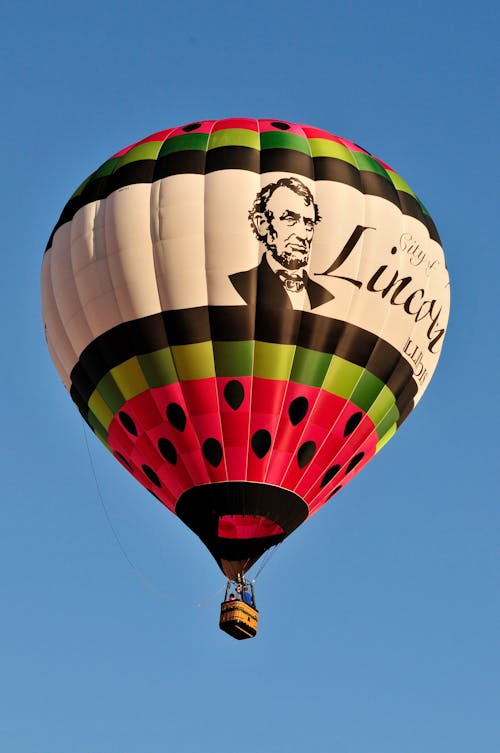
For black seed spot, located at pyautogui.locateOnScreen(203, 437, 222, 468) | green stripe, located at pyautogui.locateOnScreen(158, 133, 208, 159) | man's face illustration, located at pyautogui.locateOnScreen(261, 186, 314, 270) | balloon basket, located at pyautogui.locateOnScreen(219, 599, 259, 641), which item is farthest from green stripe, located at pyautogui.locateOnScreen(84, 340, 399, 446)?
balloon basket, located at pyautogui.locateOnScreen(219, 599, 259, 641)

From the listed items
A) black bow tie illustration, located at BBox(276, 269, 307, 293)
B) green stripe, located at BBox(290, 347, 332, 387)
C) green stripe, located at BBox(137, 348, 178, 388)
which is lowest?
green stripe, located at BBox(137, 348, 178, 388)

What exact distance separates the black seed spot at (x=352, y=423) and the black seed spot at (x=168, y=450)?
205cm

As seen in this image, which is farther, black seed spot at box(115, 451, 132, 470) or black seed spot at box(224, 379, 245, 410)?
black seed spot at box(115, 451, 132, 470)

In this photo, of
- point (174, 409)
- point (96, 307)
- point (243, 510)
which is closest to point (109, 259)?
point (96, 307)

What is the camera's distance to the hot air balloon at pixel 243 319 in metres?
21.5

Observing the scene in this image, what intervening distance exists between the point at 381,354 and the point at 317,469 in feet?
5.21

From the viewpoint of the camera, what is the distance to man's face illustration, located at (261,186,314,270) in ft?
70.7

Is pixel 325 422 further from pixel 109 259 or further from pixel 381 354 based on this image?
pixel 109 259

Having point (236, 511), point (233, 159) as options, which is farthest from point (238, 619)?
point (233, 159)

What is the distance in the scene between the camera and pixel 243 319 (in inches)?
845

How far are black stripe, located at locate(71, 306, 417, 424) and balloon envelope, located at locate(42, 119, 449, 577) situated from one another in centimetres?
2

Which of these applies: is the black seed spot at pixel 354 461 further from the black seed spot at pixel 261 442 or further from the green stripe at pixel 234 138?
the green stripe at pixel 234 138

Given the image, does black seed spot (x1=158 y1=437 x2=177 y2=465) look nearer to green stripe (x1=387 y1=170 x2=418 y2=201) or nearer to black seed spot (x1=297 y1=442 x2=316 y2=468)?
black seed spot (x1=297 y1=442 x2=316 y2=468)

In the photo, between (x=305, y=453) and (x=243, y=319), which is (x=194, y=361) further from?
(x=305, y=453)
